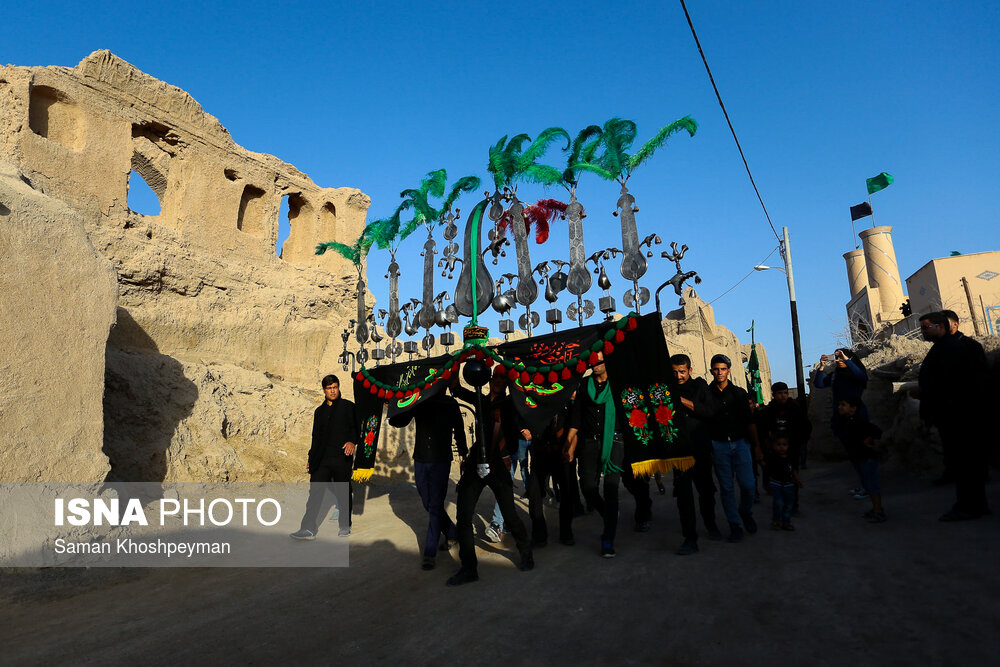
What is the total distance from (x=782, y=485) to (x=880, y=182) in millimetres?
23679

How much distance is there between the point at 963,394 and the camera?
5.65 m

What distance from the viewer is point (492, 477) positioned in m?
5.45

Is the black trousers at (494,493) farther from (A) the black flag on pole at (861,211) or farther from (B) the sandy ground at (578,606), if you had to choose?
(A) the black flag on pole at (861,211)

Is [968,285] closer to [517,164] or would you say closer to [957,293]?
[957,293]

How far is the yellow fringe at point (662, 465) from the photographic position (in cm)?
537

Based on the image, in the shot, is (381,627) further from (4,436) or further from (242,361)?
(242,361)

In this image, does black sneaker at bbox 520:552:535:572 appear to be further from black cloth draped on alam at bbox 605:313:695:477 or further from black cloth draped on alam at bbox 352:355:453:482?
black cloth draped on alam at bbox 352:355:453:482

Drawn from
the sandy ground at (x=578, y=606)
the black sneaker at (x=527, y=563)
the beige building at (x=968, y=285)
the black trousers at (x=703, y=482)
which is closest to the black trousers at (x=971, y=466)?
the sandy ground at (x=578, y=606)

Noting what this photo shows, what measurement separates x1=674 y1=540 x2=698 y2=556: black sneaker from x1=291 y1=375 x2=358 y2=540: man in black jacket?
13.9ft

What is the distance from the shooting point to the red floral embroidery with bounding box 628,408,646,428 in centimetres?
553

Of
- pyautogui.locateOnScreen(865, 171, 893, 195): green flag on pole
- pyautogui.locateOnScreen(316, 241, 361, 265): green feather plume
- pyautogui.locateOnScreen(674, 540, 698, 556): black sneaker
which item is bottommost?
pyautogui.locateOnScreen(674, 540, 698, 556): black sneaker

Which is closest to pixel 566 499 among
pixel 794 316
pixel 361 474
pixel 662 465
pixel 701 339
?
pixel 662 465

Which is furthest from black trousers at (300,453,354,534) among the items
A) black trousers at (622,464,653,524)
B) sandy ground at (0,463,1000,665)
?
black trousers at (622,464,653,524)

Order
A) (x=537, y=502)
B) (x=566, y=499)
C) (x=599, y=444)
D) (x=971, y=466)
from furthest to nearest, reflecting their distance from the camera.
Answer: (x=599, y=444)
(x=566, y=499)
(x=537, y=502)
(x=971, y=466)
